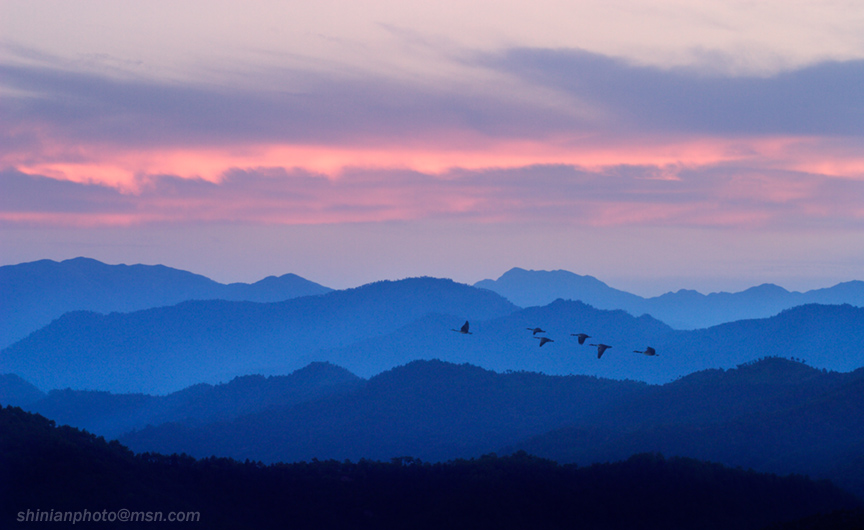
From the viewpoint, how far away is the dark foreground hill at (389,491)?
117 m

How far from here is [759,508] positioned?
127312 millimetres

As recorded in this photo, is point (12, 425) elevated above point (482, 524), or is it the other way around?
point (12, 425)

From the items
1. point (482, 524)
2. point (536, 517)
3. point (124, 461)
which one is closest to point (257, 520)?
point (124, 461)

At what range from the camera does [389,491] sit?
131250 millimetres

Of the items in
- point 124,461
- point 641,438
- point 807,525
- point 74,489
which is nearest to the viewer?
point 807,525

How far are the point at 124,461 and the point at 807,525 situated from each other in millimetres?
93924

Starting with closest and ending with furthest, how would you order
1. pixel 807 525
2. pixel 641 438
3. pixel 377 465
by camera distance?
pixel 807 525 < pixel 377 465 < pixel 641 438

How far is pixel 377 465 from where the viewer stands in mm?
139375

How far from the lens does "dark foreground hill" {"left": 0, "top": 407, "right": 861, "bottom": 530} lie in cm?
11694

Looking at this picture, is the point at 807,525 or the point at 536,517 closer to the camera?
the point at 807,525

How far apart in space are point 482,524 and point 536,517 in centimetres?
817

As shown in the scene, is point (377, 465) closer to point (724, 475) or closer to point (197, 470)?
point (197, 470)

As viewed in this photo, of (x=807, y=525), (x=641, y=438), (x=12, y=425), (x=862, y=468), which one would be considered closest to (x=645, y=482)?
(x=807, y=525)

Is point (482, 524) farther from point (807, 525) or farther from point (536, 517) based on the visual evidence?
point (807, 525)
